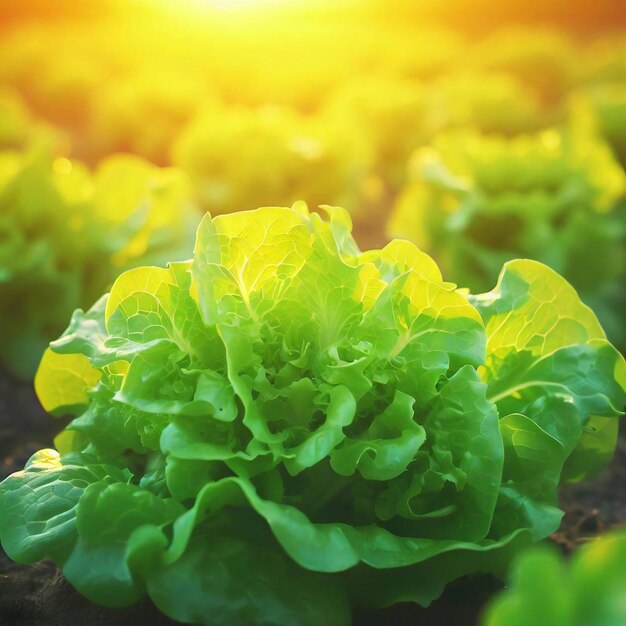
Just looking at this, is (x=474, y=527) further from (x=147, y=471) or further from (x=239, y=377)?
(x=147, y=471)

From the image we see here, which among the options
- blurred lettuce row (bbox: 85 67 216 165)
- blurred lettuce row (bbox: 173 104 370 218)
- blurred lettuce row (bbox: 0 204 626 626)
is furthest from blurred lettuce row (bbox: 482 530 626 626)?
blurred lettuce row (bbox: 85 67 216 165)

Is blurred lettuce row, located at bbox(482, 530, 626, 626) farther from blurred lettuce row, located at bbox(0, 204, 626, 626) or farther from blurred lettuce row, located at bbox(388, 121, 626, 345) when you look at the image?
blurred lettuce row, located at bbox(388, 121, 626, 345)

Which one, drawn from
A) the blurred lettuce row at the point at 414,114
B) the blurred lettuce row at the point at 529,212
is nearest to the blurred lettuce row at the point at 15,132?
the blurred lettuce row at the point at 414,114

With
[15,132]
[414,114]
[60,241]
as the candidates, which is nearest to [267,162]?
[60,241]

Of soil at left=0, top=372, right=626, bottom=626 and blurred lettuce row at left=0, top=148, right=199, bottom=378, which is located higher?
blurred lettuce row at left=0, top=148, right=199, bottom=378

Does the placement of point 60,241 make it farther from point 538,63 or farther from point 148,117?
point 538,63

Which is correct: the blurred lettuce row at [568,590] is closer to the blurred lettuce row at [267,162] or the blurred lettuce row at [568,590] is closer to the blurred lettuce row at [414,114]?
the blurred lettuce row at [267,162]
